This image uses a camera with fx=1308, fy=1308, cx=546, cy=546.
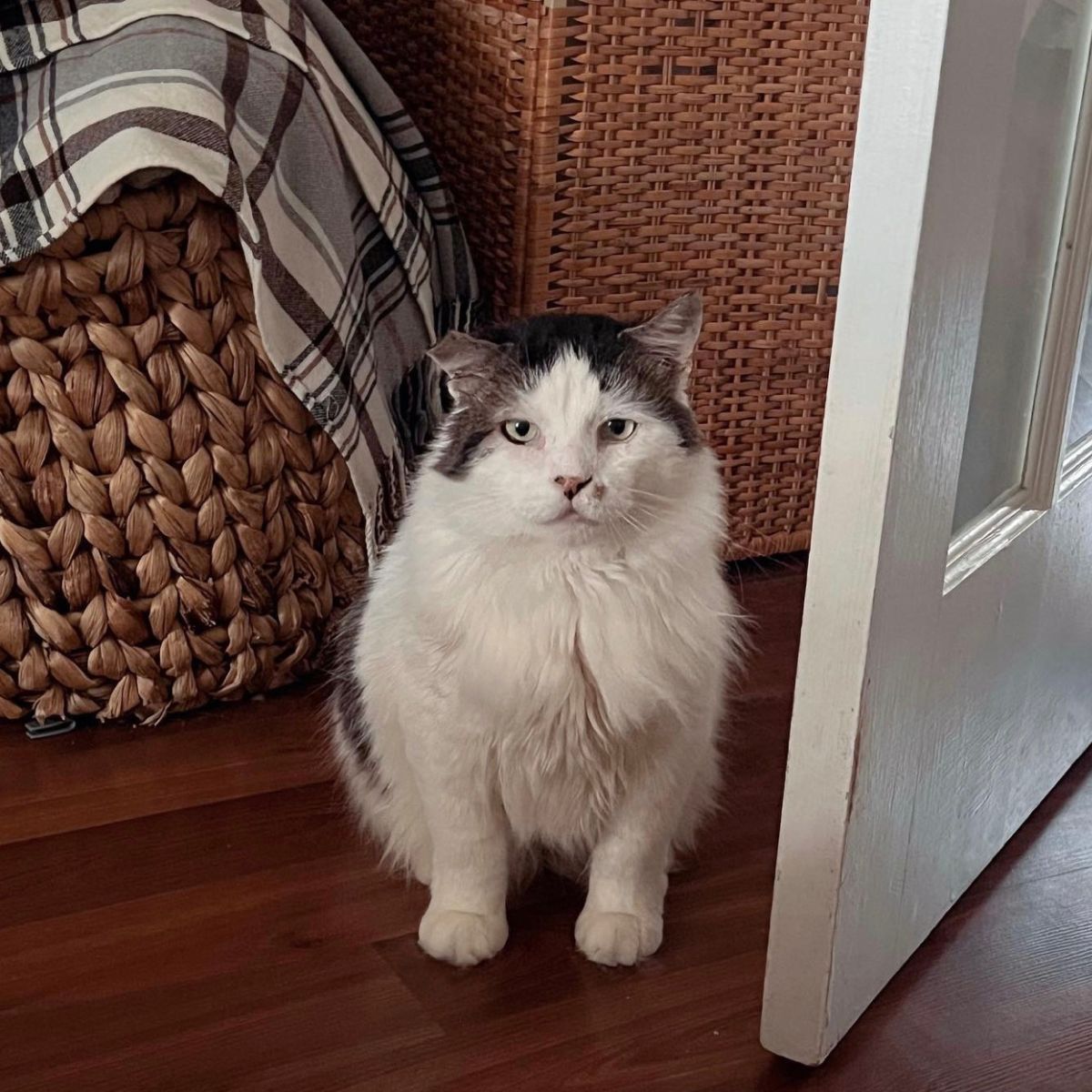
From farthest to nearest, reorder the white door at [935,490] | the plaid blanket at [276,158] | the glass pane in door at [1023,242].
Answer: the plaid blanket at [276,158]
the glass pane in door at [1023,242]
the white door at [935,490]

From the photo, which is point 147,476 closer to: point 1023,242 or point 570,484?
point 570,484

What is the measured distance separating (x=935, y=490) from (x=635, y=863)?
1.38 feet

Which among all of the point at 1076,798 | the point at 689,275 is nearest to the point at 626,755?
the point at 1076,798

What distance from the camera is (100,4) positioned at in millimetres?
1323

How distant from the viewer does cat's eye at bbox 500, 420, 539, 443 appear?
1010 millimetres

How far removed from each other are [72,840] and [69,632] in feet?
0.79

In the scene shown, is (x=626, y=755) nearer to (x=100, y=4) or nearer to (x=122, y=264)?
(x=122, y=264)

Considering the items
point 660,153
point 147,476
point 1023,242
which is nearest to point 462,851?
point 147,476

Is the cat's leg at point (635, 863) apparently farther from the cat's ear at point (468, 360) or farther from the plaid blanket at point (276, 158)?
Result: the plaid blanket at point (276, 158)

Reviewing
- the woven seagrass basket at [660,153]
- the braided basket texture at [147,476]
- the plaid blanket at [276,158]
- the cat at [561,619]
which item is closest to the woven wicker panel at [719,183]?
the woven seagrass basket at [660,153]

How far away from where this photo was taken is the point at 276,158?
1.31 metres

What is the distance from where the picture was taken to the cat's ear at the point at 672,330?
3.43 feet

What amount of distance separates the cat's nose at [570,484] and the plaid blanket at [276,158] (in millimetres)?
470

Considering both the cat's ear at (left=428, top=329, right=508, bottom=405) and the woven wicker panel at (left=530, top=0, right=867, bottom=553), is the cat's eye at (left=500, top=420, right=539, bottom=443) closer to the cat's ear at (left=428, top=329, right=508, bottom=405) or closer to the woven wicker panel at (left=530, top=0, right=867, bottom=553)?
the cat's ear at (left=428, top=329, right=508, bottom=405)
